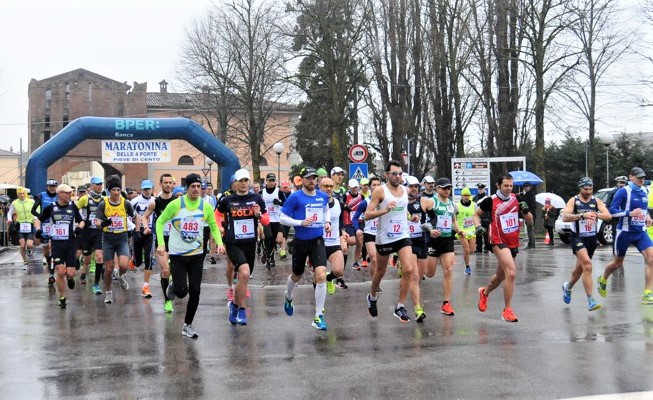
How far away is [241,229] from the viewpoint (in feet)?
32.6

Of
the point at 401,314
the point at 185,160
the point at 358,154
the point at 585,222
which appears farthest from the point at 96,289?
the point at 185,160

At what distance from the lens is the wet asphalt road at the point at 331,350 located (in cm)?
667

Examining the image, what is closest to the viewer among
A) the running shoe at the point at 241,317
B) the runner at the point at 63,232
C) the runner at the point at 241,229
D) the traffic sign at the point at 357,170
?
the runner at the point at 241,229

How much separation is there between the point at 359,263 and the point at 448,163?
23895mm

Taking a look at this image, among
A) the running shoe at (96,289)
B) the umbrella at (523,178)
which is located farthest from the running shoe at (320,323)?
the umbrella at (523,178)

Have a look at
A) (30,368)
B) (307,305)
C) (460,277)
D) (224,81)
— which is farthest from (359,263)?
(224,81)

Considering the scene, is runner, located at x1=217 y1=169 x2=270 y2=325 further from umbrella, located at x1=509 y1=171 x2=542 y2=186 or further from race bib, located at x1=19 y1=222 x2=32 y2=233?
umbrella, located at x1=509 y1=171 x2=542 y2=186

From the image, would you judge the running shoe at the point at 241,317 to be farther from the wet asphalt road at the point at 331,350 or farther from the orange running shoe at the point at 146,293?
the orange running shoe at the point at 146,293

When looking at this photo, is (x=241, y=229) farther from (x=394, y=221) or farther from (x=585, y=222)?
(x=585, y=222)

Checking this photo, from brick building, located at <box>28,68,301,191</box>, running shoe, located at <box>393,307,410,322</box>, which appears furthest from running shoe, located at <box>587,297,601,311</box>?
brick building, located at <box>28,68,301,191</box>

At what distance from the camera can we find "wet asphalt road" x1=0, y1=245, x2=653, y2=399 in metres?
6.67

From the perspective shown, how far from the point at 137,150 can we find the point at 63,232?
585 inches

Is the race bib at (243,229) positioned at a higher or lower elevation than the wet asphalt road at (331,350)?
higher

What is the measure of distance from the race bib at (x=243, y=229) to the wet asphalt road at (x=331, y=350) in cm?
114
